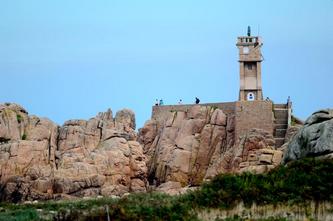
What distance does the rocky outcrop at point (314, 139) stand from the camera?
57.7 metres

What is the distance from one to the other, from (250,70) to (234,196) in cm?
3816

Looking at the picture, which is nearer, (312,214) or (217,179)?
(312,214)

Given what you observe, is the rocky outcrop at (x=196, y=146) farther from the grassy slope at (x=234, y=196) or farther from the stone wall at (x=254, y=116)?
the grassy slope at (x=234, y=196)

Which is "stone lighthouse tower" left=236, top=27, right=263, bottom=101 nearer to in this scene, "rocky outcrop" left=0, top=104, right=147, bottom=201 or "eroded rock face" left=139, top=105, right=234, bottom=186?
"eroded rock face" left=139, top=105, right=234, bottom=186

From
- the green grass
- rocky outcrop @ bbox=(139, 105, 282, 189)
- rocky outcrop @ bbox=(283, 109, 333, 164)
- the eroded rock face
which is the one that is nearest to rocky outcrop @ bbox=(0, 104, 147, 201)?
the green grass

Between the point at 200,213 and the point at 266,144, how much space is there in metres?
33.4

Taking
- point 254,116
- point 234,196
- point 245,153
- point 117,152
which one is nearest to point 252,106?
point 254,116

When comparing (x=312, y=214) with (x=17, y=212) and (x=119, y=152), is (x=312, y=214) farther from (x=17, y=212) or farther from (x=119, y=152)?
(x=119, y=152)

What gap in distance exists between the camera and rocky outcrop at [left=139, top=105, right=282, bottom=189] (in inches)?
3226

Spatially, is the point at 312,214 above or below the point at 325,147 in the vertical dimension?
below

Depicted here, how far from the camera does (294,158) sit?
197ft

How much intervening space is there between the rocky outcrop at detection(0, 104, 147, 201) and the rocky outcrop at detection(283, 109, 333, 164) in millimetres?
21212

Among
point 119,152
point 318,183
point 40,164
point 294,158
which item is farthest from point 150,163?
point 318,183

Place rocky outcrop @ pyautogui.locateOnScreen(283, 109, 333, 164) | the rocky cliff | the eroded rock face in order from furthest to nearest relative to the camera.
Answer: the eroded rock face, the rocky cliff, rocky outcrop @ pyautogui.locateOnScreen(283, 109, 333, 164)
